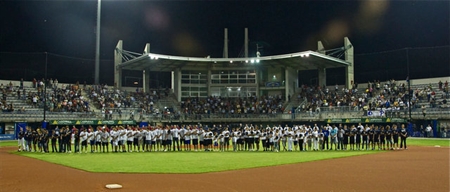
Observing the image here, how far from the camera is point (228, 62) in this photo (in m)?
56.3

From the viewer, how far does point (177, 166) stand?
17469mm

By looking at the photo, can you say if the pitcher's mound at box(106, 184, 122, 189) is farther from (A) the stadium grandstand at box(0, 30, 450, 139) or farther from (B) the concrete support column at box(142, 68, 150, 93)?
(B) the concrete support column at box(142, 68, 150, 93)

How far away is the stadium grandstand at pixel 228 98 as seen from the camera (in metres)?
42.9

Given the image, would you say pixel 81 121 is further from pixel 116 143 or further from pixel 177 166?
pixel 177 166

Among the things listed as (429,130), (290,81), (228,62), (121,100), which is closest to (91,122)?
(121,100)

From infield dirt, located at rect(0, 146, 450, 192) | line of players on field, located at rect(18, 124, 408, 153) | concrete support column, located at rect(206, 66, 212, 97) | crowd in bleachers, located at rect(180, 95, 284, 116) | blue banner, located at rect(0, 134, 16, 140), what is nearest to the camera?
infield dirt, located at rect(0, 146, 450, 192)

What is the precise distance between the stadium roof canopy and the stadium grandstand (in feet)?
0.44

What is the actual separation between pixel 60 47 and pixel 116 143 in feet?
123

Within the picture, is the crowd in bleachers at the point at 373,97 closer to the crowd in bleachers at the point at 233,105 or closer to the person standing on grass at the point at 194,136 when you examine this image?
the crowd in bleachers at the point at 233,105

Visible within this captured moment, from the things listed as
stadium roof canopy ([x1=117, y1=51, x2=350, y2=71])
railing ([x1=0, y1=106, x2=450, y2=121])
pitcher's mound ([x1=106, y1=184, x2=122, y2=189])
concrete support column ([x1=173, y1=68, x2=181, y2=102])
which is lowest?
pitcher's mound ([x1=106, y1=184, x2=122, y2=189])

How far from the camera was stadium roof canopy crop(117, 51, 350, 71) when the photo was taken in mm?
51031

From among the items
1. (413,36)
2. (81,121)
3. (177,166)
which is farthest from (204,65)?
(177,166)

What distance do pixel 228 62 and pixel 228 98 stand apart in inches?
208

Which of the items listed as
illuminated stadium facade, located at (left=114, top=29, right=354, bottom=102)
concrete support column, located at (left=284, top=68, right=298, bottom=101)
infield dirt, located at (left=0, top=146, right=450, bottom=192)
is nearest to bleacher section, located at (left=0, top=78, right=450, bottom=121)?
concrete support column, located at (left=284, top=68, right=298, bottom=101)
